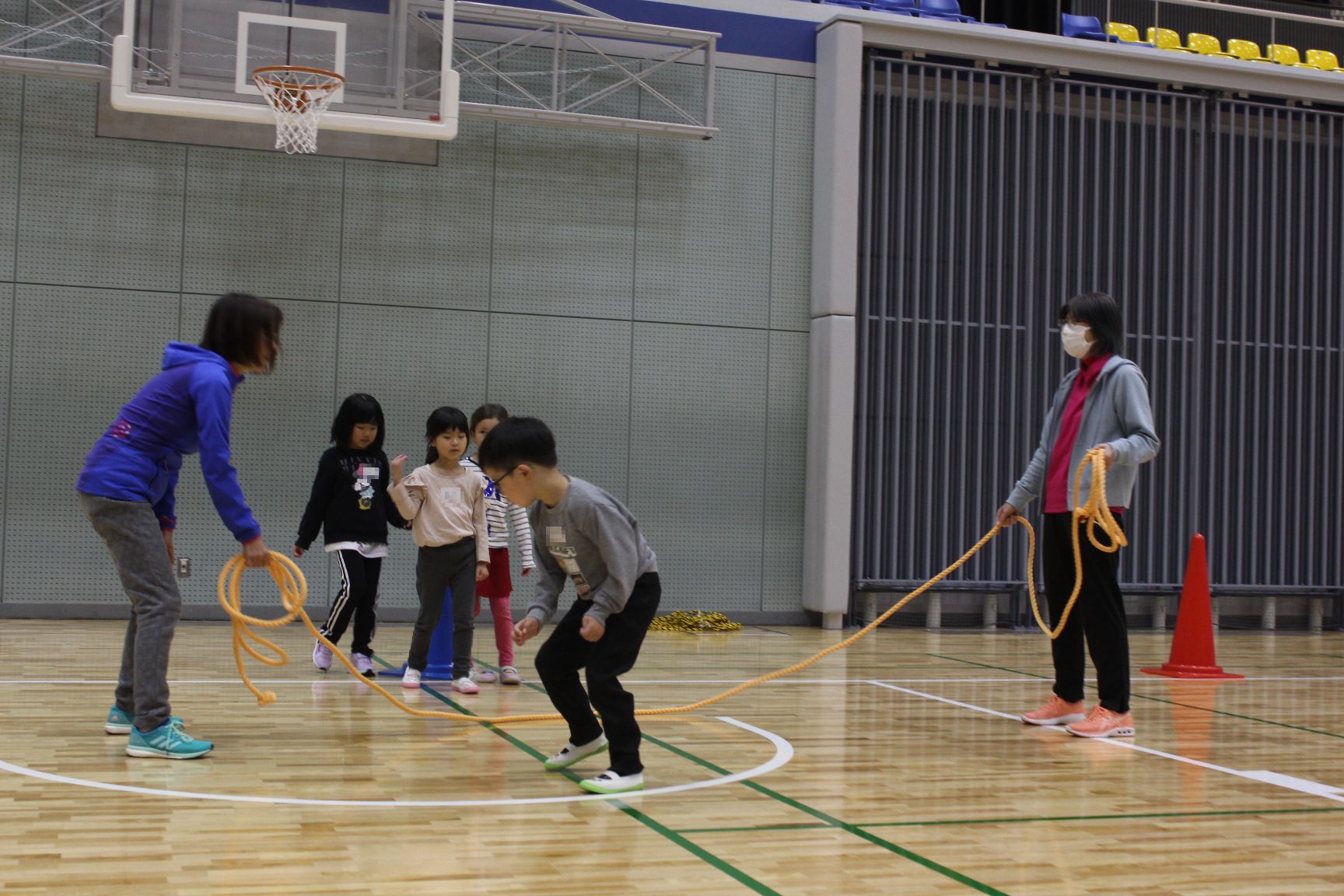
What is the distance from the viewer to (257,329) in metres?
4.28

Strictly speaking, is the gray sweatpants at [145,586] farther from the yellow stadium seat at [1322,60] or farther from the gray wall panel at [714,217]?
the yellow stadium seat at [1322,60]

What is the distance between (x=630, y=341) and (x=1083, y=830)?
668cm

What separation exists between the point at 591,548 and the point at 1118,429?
2298mm

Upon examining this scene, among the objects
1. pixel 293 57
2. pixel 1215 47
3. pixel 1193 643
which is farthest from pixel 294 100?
pixel 1215 47

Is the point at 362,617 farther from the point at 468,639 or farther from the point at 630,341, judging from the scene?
the point at 630,341

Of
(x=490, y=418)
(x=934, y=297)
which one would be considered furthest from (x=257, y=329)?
(x=934, y=297)

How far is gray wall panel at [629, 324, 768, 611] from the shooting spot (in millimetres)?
9883

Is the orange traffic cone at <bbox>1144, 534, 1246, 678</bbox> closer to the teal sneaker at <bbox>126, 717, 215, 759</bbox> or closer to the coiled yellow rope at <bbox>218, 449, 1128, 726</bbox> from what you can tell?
the coiled yellow rope at <bbox>218, 449, 1128, 726</bbox>

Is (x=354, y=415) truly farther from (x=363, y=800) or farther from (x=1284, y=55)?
(x=1284, y=55)

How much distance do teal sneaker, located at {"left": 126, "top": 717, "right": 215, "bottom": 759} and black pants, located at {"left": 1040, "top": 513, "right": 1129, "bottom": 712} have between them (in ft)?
10.0

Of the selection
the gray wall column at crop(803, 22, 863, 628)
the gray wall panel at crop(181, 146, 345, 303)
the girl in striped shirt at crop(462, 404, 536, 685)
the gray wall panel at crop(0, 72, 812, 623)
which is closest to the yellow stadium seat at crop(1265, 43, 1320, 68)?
the gray wall column at crop(803, 22, 863, 628)

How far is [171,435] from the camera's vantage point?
4289 mm

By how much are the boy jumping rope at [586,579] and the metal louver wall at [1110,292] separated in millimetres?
6232

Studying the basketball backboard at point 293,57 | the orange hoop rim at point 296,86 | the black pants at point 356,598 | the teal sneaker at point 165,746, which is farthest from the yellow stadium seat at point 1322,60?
the teal sneaker at point 165,746
